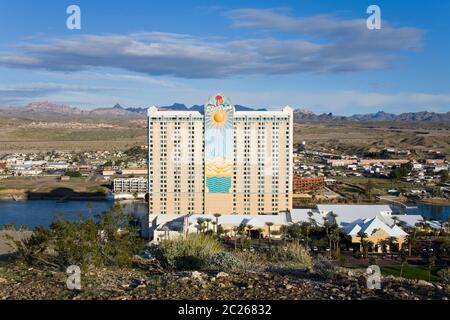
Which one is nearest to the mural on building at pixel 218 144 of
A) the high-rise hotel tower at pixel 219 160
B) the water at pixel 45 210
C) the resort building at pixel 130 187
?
the high-rise hotel tower at pixel 219 160

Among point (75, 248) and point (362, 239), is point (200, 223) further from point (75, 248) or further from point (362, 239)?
point (75, 248)

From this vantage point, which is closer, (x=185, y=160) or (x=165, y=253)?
(x=165, y=253)

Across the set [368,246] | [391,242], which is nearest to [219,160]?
[368,246]

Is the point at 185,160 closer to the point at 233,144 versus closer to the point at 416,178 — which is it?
the point at 233,144

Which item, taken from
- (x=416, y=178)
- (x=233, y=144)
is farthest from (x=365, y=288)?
(x=416, y=178)

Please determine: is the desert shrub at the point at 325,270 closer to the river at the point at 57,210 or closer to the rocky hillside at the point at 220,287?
the rocky hillside at the point at 220,287
